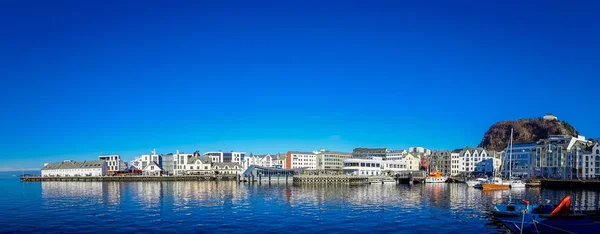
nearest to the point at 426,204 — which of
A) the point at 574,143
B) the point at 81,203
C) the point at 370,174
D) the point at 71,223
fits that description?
the point at 71,223

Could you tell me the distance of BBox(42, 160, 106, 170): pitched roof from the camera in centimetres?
17638

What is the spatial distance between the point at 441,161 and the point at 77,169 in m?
139

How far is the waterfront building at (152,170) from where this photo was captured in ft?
567

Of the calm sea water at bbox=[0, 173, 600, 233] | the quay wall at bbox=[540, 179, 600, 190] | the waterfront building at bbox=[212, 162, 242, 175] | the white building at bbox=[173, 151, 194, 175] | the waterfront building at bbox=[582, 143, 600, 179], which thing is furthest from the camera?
the white building at bbox=[173, 151, 194, 175]

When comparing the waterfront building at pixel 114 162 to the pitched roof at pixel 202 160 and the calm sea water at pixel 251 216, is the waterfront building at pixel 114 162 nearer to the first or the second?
the pitched roof at pixel 202 160

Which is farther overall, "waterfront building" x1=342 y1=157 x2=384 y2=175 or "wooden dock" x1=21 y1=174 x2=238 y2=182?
"wooden dock" x1=21 y1=174 x2=238 y2=182

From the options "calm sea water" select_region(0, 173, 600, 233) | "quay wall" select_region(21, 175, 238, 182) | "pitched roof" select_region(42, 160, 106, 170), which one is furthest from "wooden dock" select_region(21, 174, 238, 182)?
"calm sea water" select_region(0, 173, 600, 233)

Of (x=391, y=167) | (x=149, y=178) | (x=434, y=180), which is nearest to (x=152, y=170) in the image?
(x=149, y=178)

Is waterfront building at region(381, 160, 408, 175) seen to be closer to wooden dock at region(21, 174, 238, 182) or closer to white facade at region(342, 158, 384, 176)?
white facade at region(342, 158, 384, 176)

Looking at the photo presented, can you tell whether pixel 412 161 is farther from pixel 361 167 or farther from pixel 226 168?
pixel 226 168

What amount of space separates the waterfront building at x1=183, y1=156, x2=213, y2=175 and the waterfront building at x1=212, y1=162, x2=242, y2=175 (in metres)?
2.39

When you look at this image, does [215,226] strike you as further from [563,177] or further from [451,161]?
[451,161]

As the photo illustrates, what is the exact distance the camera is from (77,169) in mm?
176875

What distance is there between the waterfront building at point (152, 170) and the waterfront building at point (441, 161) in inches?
4179
